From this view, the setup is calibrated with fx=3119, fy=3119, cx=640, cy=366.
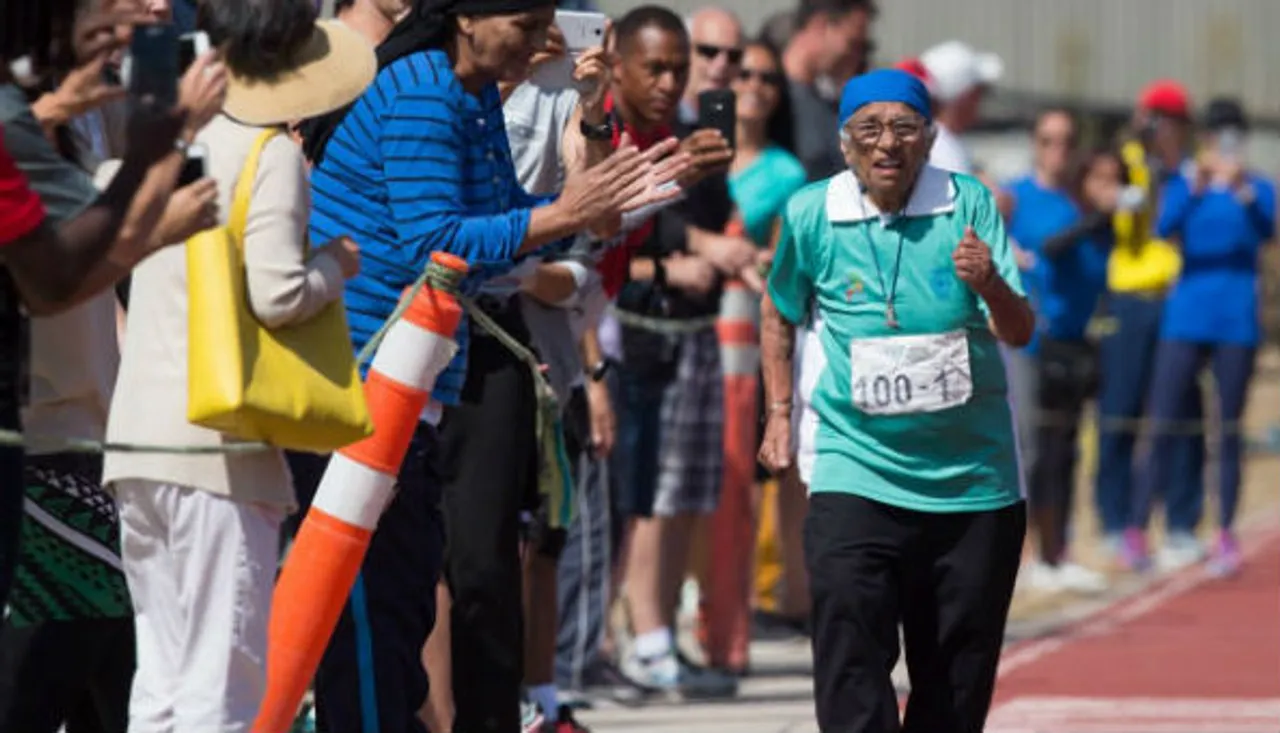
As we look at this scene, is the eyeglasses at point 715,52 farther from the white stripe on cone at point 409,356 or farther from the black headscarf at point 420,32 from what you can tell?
the white stripe on cone at point 409,356

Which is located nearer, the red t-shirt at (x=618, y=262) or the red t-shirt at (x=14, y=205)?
the red t-shirt at (x=14, y=205)

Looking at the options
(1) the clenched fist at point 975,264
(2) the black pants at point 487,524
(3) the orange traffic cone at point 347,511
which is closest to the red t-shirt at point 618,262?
(2) the black pants at point 487,524

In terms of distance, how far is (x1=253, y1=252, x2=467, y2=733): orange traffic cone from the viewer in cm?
693

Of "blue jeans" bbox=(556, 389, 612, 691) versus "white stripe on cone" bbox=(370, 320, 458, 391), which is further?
"blue jeans" bbox=(556, 389, 612, 691)

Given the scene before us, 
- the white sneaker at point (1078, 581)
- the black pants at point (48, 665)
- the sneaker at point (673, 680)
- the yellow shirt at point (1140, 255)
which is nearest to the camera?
the black pants at point (48, 665)

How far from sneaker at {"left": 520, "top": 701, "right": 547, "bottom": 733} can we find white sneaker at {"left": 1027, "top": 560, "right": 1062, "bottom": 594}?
6506 mm

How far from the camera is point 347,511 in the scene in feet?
22.8

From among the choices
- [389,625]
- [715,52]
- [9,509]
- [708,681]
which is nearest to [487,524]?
[389,625]

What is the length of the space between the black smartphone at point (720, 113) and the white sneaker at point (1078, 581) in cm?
703

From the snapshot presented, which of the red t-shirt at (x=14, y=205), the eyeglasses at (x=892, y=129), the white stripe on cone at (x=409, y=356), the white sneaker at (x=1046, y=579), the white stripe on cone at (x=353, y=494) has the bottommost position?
the white sneaker at (x=1046, y=579)

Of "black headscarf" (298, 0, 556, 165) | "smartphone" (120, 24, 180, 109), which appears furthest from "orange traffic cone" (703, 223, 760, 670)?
"smartphone" (120, 24, 180, 109)

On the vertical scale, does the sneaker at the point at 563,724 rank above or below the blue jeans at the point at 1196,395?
above

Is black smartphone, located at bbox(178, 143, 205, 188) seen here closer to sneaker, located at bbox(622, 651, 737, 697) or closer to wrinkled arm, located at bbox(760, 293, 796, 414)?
wrinkled arm, located at bbox(760, 293, 796, 414)

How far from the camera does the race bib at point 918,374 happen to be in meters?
7.66
